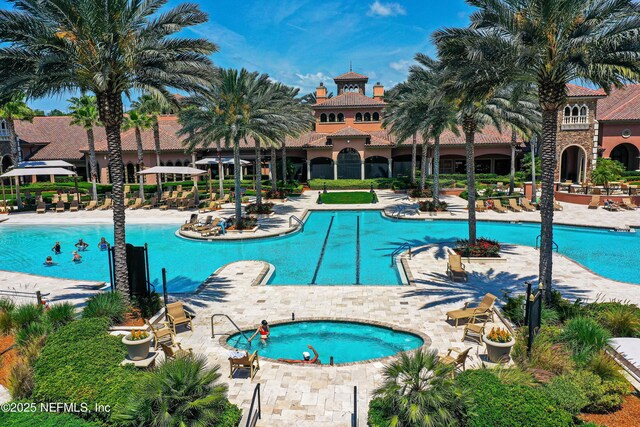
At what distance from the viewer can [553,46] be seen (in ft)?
38.5

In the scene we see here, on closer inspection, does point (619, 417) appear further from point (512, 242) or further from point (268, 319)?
point (512, 242)

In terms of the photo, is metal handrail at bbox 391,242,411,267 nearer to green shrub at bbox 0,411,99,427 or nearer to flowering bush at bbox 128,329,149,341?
flowering bush at bbox 128,329,149,341

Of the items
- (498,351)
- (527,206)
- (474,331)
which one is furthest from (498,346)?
(527,206)

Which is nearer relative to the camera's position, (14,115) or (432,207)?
(432,207)

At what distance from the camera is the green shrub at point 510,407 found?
7094 millimetres

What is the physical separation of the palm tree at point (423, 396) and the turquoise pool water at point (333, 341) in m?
3.77

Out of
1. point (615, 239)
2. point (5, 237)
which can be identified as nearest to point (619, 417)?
point (615, 239)

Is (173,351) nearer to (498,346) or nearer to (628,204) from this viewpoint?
(498,346)

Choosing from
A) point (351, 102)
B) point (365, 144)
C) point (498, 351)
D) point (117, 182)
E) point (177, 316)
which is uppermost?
point (351, 102)

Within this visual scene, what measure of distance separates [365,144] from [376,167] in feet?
12.9

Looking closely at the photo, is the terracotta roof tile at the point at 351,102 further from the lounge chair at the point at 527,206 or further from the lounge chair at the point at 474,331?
the lounge chair at the point at 474,331

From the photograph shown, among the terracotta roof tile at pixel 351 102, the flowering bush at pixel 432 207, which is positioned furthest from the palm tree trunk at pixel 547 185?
the terracotta roof tile at pixel 351 102

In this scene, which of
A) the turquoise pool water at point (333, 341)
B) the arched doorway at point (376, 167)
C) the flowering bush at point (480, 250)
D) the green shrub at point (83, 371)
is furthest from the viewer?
the arched doorway at point (376, 167)

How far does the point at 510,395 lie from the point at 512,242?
18.0 metres
